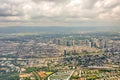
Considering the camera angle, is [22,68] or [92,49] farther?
[92,49]

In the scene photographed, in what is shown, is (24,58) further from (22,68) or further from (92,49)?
(92,49)

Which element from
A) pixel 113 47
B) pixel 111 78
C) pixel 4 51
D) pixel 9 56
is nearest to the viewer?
pixel 111 78

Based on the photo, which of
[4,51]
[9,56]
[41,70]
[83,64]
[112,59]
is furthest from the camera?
[4,51]

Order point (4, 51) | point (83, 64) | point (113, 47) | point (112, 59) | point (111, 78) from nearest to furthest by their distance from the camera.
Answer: point (111, 78) < point (83, 64) < point (112, 59) < point (4, 51) < point (113, 47)

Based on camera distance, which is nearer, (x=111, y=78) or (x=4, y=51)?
(x=111, y=78)

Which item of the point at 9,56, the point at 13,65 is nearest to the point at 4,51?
the point at 9,56

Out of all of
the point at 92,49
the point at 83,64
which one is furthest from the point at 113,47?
the point at 83,64

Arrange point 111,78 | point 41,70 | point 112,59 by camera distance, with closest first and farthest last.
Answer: point 111,78 → point 41,70 → point 112,59

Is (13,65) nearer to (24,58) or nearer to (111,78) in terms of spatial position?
(24,58)

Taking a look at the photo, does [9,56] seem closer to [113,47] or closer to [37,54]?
[37,54]
